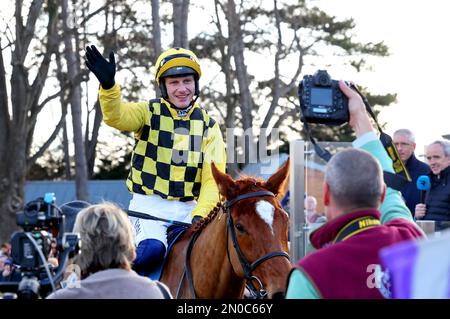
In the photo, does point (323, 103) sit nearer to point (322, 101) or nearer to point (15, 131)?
point (322, 101)

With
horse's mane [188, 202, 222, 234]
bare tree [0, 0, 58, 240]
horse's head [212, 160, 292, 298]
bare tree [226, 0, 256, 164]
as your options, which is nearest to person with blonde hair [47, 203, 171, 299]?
horse's head [212, 160, 292, 298]

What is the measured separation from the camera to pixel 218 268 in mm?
5496

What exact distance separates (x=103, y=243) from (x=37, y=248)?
0.92 ft

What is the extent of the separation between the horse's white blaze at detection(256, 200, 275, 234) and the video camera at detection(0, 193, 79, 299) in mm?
1629

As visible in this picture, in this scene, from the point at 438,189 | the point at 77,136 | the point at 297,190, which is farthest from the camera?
the point at 77,136

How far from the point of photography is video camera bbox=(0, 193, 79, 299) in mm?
3656

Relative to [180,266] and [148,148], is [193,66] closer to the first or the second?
[148,148]

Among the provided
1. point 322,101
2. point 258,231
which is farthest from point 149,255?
point 322,101

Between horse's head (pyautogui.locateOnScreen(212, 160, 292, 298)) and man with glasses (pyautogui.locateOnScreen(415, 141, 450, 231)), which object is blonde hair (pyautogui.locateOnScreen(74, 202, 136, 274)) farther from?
man with glasses (pyautogui.locateOnScreen(415, 141, 450, 231))

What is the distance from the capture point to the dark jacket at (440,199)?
7.48 metres

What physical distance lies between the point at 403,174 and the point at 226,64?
22.7m

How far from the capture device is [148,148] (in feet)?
20.6

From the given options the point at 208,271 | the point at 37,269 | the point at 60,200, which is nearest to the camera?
the point at 37,269

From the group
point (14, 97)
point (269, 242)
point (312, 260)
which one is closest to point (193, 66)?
point (269, 242)
